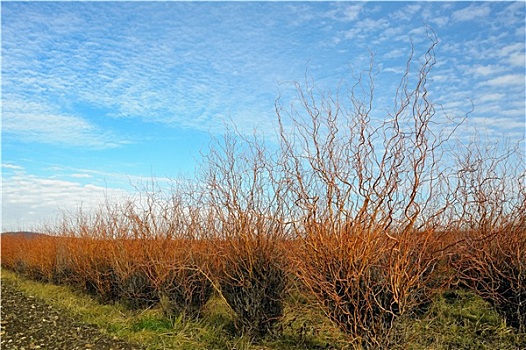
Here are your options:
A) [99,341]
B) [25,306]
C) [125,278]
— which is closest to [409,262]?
[99,341]

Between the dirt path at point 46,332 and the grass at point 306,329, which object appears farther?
the dirt path at point 46,332

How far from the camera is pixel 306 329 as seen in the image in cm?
564

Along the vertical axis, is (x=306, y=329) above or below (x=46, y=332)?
above

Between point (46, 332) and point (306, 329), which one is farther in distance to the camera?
point (46, 332)

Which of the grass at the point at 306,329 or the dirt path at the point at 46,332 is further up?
the grass at the point at 306,329

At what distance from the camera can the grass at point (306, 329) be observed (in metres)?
5.22

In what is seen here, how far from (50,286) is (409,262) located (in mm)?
11065

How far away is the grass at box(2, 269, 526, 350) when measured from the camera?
5223 mm

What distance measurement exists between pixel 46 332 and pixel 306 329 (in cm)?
422

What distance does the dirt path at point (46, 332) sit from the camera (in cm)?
623

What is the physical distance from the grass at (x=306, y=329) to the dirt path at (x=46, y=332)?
0.83 ft

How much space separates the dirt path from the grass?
25 cm

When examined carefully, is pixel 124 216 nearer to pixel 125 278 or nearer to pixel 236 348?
pixel 125 278

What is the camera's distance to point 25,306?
940 cm
